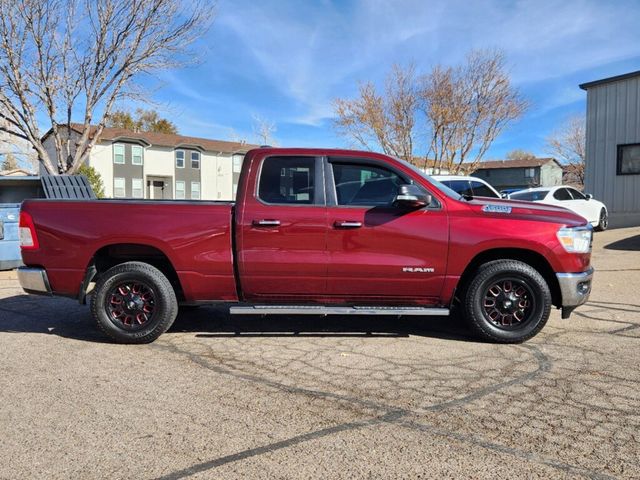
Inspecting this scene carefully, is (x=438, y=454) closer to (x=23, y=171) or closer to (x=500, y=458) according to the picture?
(x=500, y=458)

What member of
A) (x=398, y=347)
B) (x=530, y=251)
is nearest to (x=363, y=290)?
(x=398, y=347)

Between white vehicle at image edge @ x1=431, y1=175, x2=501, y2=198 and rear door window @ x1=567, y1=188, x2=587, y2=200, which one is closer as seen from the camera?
white vehicle at image edge @ x1=431, y1=175, x2=501, y2=198

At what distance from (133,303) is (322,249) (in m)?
1.99

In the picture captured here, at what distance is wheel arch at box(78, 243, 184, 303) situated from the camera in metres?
5.12

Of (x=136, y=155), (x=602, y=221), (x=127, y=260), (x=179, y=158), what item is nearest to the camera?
(x=127, y=260)

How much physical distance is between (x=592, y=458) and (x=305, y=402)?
1.81 meters

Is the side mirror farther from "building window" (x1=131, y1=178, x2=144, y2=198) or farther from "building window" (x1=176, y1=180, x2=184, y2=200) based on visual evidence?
"building window" (x1=176, y1=180, x2=184, y2=200)

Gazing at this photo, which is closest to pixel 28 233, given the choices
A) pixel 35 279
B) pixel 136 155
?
pixel 35 279

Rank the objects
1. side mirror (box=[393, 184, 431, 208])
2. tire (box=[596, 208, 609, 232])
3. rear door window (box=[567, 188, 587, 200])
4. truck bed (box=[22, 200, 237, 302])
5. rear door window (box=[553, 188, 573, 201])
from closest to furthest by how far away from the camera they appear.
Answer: side mirror (box=[393, 184, 431, 208]) → truck bed (box=[22, 200, 237, 302]) → rear door window (box=[553, 188, 573, 201]) → rear door window (box=[567, 188, 587, 200]) → tire (box=[596, 208, 609, 232])

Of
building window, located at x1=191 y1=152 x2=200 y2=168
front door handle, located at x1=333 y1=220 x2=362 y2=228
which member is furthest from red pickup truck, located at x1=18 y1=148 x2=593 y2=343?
building window, located at x1=191 y1=152 x2=200 y2=168

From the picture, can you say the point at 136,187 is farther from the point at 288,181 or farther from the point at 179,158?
the point at 288,181

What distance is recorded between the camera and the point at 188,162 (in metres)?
45.7

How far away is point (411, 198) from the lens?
470cm

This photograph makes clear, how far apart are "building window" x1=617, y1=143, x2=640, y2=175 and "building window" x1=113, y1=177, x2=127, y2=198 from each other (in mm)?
34854
